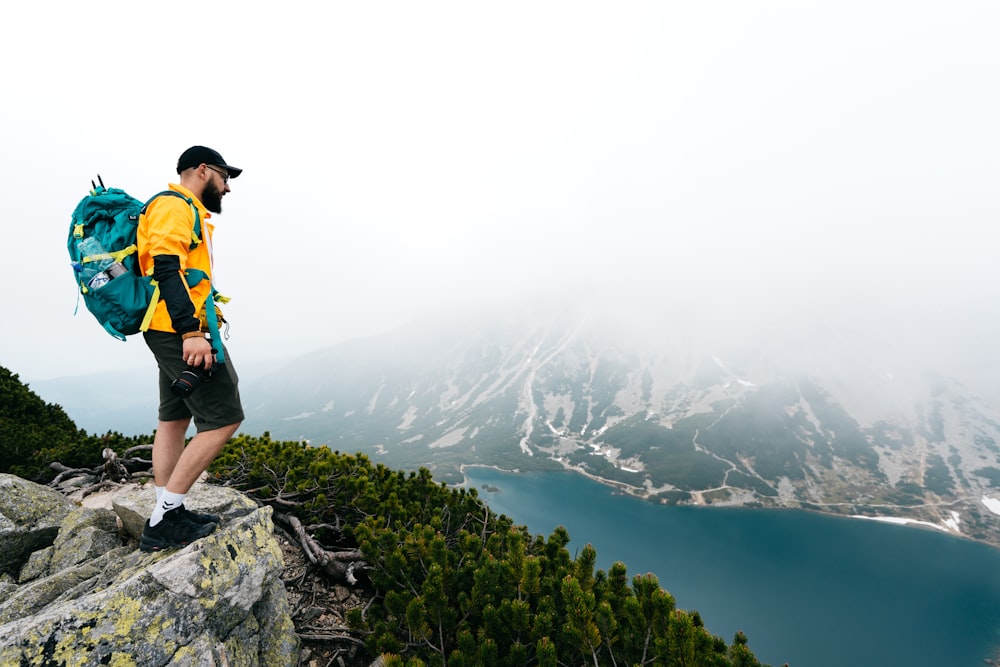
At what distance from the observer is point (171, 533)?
13.8ft

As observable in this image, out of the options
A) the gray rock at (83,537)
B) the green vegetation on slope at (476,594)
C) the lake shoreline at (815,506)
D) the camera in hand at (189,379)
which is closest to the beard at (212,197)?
the camera in hand at (189,379)

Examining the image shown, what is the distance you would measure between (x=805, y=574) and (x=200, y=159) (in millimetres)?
150859

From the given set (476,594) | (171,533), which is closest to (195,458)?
(171,533)

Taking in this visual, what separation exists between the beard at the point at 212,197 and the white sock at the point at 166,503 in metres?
3.12

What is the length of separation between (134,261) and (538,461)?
636ft

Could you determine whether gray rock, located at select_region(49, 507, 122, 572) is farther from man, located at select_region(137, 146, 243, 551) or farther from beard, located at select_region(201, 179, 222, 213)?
beard, located at select_region(201, 179, 222, 213)

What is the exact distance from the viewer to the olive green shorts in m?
3.86

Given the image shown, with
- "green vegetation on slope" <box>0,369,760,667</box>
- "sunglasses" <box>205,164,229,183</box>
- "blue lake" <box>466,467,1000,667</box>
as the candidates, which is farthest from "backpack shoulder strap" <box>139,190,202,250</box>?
"blue lake" <box>466,467,1000,667</box>

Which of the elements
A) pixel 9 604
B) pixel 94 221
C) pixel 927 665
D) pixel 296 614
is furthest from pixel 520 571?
pixel 927 665

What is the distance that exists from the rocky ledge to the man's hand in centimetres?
201

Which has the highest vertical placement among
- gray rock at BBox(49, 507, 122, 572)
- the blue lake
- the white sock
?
the white sock

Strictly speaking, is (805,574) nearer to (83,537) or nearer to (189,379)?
(83,537)

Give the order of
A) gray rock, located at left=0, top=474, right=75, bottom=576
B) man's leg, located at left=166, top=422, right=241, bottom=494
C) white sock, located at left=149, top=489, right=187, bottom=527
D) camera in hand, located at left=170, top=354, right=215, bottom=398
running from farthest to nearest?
gray rock, located at left=0, top=474, right=75, bottom=576 < white sock, located at left=149, top=489, right=187, bottom=527 < man's leg, located at left=166, top=422, right=241, bottom=494 < camera in hand, located at left=170, top=354, right=215, bottom=398

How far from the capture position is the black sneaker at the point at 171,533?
166 inches
